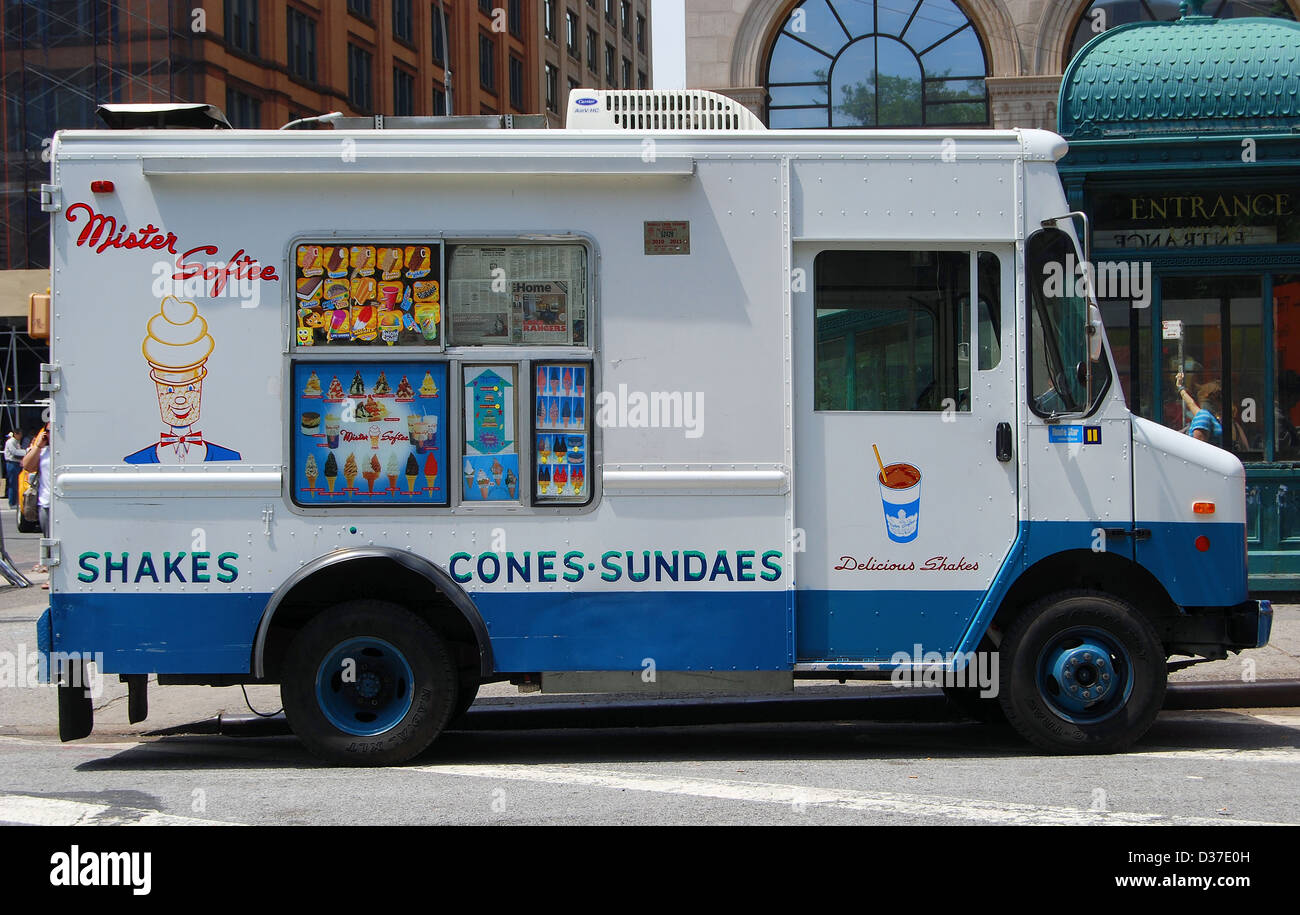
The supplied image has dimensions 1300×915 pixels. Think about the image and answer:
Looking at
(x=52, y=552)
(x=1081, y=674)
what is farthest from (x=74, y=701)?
(x=1081, y=674)

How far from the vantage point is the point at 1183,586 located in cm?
652

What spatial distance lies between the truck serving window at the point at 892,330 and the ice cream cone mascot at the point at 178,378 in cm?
306

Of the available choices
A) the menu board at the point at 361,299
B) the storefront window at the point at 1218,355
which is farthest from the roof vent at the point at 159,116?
the storefront window at the point at 1218,355

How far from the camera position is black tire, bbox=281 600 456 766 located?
6.35 m

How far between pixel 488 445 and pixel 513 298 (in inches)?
29.6

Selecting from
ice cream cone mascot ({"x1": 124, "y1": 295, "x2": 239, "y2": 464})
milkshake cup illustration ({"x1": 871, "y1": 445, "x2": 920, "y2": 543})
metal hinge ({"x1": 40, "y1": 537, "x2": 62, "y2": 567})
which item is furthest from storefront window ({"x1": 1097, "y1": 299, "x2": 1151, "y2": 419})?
metal hinge ({"x1": 40, "y1": 537, "x2": 62, "y2": 567})

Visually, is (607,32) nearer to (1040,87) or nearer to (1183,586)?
(1040,87)

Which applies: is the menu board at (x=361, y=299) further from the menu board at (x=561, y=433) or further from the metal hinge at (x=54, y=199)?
the metal hinge at (x=54, y=199)

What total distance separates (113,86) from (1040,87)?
2912cm

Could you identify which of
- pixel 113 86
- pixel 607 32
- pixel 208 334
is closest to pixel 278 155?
pixel 208 334

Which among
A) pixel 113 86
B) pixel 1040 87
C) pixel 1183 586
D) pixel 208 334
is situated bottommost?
pixel 1183 586

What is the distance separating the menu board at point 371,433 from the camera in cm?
639

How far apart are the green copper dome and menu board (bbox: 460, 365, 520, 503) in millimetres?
7343
